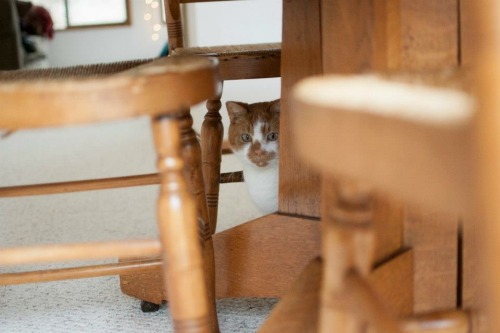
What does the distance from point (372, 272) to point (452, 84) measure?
298mm

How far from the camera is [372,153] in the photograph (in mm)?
416

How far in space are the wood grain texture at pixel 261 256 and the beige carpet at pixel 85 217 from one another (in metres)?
0.08

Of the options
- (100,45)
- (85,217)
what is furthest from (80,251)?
(100,45)

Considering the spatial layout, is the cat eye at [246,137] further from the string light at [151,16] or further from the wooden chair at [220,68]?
the string light at [151,16]

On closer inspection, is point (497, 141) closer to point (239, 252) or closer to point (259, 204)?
point (239, 252)

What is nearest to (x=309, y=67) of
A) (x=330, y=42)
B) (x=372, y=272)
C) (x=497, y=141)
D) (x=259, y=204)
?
(x=330, y=42)

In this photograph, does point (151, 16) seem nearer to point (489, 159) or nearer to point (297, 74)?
point (297, 74)

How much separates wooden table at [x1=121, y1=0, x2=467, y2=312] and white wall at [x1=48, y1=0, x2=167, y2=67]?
13.7ft

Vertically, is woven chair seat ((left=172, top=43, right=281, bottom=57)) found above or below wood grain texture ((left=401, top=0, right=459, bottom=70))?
below

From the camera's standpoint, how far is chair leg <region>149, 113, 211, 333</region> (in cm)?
68

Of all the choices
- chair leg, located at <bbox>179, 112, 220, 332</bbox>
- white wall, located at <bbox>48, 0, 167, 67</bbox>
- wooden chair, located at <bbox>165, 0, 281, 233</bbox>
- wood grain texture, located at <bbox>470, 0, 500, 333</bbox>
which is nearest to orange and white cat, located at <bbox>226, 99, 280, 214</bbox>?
wooden chair, located at <bbox>165, 0, 281, 233</bbox>

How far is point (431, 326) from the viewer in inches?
26.4

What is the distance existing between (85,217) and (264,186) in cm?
65

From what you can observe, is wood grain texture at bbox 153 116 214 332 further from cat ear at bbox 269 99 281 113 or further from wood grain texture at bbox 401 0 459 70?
cat ear at bbox 269 99 281 113
